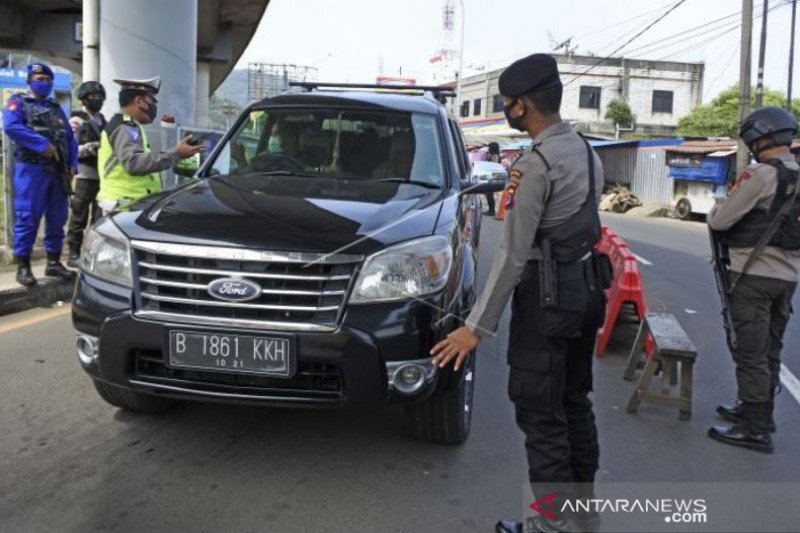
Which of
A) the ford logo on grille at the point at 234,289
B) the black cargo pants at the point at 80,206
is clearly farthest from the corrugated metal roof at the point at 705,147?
the ford logo on grille at the point at 234,289

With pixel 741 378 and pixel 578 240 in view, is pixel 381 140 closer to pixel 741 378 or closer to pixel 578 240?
pixel 578 240

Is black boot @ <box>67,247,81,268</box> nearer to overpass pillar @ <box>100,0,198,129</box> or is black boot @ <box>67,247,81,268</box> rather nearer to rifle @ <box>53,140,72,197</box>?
rifle @ <box>53,140,72,197</box>

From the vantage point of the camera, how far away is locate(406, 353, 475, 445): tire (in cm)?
341

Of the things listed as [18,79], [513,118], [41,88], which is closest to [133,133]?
[41,88]

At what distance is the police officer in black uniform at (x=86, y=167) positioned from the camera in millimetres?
7266

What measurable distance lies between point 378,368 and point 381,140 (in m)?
1.94

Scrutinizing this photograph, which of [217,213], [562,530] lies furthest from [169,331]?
[562,530]

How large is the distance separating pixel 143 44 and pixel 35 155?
9.40ft

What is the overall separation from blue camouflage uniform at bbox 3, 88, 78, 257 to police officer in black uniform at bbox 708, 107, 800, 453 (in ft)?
17.8

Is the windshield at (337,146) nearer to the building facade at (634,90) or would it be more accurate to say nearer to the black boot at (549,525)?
the black boot at (549,525)

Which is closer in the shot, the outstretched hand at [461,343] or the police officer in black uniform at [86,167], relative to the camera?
the outstretched hand at [461,343]

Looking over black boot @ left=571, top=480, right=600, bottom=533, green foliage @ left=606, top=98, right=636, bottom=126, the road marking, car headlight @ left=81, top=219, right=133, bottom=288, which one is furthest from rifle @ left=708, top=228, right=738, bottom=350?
green foliage @ left=606, top=98, right=636, bottom=126

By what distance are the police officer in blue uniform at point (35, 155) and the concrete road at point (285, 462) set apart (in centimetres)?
181

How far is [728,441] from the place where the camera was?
393 cm
